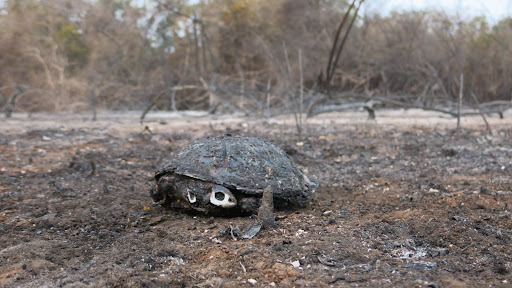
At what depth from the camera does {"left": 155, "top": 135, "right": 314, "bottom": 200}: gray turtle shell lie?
3338 mm

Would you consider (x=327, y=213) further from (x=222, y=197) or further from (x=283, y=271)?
(x=283, y=271)

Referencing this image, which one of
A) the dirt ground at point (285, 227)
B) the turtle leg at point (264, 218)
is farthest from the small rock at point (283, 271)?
the turtle leg at point (264, 218)

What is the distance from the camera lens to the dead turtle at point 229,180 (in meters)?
3.31

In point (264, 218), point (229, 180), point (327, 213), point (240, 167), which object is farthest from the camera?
point (327, 213)

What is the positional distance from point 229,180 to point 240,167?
6.8 inches

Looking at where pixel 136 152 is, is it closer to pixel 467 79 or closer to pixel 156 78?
pixel 156 78

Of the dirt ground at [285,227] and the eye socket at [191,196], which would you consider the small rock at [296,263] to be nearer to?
the dirt ground at [285,227]

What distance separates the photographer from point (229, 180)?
10.9ft

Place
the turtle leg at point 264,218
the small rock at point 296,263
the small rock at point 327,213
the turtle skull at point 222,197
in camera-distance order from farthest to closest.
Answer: the small rock at point 327,213 → the turtle skull at point 222,197 → the turtle leg at point 264,218 → the small rock at point 296,263

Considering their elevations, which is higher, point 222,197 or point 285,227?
point 222,197

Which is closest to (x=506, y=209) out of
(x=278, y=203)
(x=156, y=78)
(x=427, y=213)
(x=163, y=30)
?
(x=427, y=213)

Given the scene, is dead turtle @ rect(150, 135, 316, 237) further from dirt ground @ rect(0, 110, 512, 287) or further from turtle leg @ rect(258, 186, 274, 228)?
dirt ground @ rect(0, 110, 512, 287)

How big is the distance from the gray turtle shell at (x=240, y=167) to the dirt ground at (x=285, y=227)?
0.89 feet

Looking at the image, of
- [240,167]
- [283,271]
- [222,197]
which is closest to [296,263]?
[283,271]
